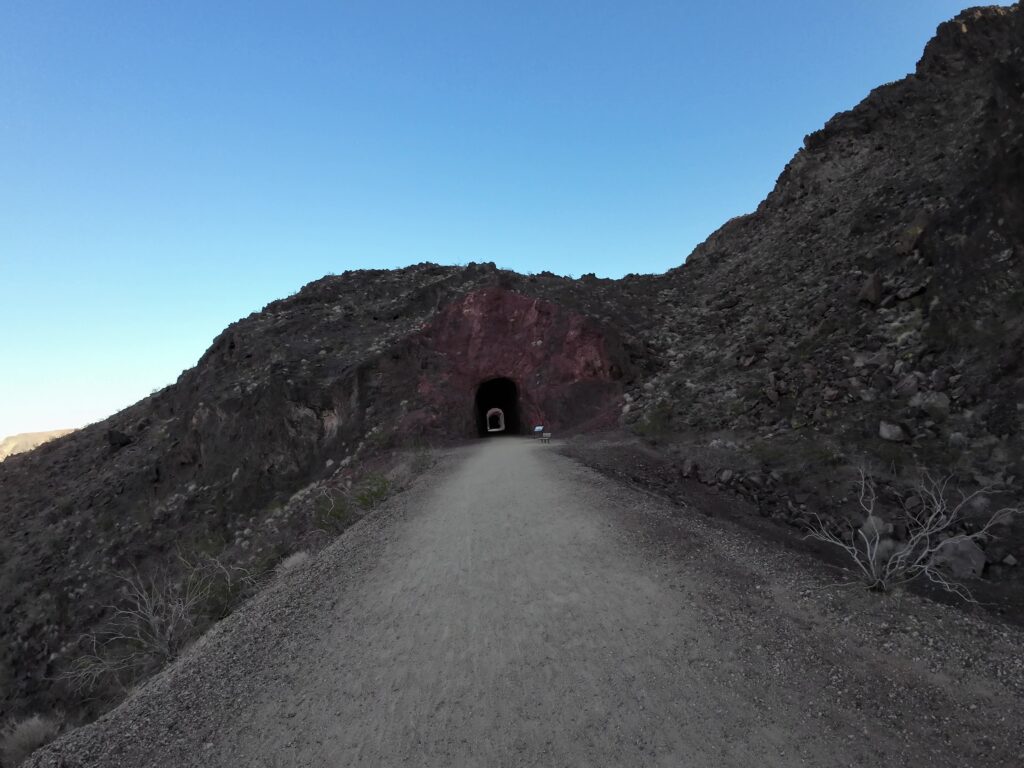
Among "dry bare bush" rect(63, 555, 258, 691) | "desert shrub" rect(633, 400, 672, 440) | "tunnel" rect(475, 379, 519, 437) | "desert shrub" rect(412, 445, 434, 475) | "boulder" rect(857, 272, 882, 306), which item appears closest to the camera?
"dry bare bush" rect(63, 555, 258, 691)

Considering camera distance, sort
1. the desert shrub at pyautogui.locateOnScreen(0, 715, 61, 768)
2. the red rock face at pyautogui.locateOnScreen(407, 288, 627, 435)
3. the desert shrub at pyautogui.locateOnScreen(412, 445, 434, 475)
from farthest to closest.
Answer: the red rock face at pyautogui.locateOnScreen(407, 288, 627, 435) < the desert shrub at pyautogui.locateOnScreen(412, 445, 434, 475) < the desert shrub at pyautogui.locateOnScreen(0, 715, 61, 768)

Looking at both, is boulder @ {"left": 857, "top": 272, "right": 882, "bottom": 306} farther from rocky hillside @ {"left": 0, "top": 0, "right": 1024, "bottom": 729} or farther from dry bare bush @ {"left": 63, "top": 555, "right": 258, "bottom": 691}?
dry bare bush @ {"left": 63, "top": 555, "right": 258, "bottom": 691}

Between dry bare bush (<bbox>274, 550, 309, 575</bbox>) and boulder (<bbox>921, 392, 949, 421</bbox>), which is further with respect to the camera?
boulder (<bbox>921, 392, 949, 421</bbox>)

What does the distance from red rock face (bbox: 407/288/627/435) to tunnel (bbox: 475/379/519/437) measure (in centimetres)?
229

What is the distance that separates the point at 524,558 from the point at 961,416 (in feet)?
29.5

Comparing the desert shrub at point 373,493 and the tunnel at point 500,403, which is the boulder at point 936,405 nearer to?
the desert shrub at point 373,493

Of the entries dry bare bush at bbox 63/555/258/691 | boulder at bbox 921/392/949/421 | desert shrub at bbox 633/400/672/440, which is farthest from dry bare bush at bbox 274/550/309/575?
boulder at bbox 921/392/949/421

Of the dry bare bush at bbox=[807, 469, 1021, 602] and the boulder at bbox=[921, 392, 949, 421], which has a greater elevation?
the boulder at bbox=[921, 392, 949, 421]

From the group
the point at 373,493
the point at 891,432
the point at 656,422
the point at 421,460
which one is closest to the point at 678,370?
the point at 656,422

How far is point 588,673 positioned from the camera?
13.8 feet

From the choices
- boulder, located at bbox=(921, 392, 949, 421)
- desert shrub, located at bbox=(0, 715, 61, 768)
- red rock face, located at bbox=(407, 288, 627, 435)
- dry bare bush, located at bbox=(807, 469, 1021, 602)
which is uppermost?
red rock face, located at bbox=(407, 288, 627, 435)

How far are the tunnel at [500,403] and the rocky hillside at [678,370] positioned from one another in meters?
1.08

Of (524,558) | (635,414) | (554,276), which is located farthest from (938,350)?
(554,276)

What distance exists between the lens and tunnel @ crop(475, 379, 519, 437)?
2338cm
